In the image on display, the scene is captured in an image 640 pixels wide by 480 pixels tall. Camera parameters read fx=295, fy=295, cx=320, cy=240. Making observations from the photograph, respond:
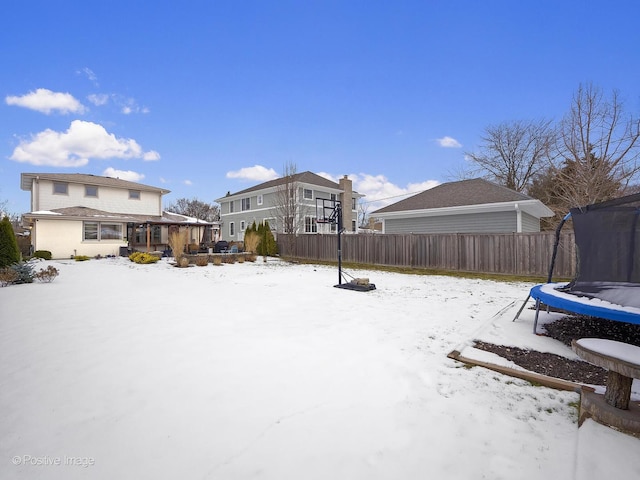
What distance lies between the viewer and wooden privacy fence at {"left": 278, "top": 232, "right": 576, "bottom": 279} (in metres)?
10.5

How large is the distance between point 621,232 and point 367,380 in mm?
4913

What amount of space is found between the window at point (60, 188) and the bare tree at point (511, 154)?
32.2 m

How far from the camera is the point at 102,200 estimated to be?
73.3ft

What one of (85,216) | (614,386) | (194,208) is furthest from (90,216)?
(194,208)

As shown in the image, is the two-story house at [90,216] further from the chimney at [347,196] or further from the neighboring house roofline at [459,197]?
the neighboring house roofline at [459,197]

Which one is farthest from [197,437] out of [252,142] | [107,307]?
[252,142]

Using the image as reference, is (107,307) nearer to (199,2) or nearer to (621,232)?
(621,232)

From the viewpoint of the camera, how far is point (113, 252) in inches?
812

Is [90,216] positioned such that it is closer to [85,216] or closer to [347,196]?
[85,216]

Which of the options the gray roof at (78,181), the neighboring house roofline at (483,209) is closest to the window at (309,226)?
the neighboring house roofline at (483,209)

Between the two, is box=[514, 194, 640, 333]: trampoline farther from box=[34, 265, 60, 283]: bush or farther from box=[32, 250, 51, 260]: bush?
box=[32, 250, 51, 260]: bush

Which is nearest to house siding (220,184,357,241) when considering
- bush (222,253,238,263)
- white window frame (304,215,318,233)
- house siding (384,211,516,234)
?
white window frame (304,215,318,233)

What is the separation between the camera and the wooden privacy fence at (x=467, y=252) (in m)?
10.5

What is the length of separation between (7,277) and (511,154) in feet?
104
